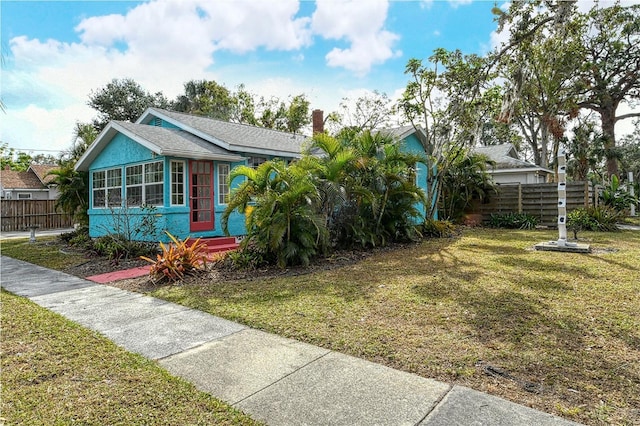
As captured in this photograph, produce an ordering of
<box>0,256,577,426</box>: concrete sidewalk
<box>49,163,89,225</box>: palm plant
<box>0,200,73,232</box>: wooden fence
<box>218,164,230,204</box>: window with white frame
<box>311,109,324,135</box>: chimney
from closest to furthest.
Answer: <box>0,256,577,426</box>: concrete sidewalk
<box>218,164,230,204</box>: window with white frame
<box>49,163,89,225</box>: palm plant
<box>311,109,324,135</box>: chimney
<box>0,200,73,232</box>: wooden fence

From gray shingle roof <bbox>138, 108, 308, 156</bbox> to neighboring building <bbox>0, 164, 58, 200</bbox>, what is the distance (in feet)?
58.5

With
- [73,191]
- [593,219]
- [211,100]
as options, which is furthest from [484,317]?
[211,100]

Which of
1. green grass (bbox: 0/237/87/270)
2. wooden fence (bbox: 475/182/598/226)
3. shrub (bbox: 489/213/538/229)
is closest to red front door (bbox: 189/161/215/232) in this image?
green grass (bbox: 0/237/87/270)

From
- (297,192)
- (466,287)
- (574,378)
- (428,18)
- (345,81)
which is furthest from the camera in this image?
(345,81)

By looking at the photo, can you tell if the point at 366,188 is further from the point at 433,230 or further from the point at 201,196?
the point at 201,196

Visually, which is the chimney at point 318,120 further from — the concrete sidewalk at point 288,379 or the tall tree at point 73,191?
the concrete sidewalk at point 288,379

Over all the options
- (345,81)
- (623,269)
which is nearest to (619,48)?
(345,81)

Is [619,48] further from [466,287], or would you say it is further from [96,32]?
[96,32]

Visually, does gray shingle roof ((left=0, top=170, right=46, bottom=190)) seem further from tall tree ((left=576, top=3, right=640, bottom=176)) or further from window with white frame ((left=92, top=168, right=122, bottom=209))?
tall tree ((left=576, top=3, right=640, bottom=176))

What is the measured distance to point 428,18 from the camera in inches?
416

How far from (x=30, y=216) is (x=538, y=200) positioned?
2715 cm

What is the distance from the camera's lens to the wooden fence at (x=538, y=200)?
1504 cm

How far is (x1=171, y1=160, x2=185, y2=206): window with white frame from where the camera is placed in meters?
11.0

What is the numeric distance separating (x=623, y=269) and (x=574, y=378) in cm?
516
